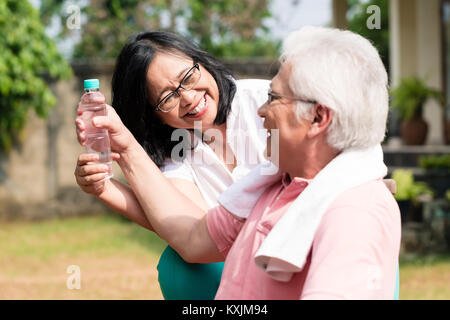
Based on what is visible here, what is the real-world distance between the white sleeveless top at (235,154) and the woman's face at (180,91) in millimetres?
126

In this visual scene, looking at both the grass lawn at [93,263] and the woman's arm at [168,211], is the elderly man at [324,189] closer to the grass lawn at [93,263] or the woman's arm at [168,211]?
the woman's arm at [168,211]

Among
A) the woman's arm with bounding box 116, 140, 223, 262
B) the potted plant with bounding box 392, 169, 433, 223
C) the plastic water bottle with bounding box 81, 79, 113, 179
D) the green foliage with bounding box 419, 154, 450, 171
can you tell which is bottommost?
the potted plant with bounding box 392, 169, 433, 223

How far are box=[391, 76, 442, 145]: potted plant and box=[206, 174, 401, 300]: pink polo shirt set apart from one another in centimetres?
701

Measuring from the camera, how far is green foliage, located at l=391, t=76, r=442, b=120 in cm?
845

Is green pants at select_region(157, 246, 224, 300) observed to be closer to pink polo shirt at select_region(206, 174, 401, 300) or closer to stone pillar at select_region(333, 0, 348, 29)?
pink polo shirt at select_region(206, 174, 401, 300)

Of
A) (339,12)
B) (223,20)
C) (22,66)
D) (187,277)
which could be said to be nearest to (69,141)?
(22,66)

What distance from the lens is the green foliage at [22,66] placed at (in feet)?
26.1

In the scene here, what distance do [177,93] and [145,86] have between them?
15 cm

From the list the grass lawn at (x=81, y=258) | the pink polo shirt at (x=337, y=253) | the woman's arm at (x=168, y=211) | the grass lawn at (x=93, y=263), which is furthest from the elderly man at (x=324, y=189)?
the grass lawn at (x=81, y=258)

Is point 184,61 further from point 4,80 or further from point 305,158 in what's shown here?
point 4,80

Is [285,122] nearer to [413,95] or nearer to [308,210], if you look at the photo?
[308,210]

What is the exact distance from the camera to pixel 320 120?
165cm

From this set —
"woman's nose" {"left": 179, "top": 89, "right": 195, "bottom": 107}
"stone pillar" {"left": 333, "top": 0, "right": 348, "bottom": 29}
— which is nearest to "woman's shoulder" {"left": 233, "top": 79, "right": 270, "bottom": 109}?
"woman's nose" {"left": 179, "top": 89, "right": 195, "bottom": 107}

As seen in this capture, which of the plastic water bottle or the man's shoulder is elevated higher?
the plastic water bottle
